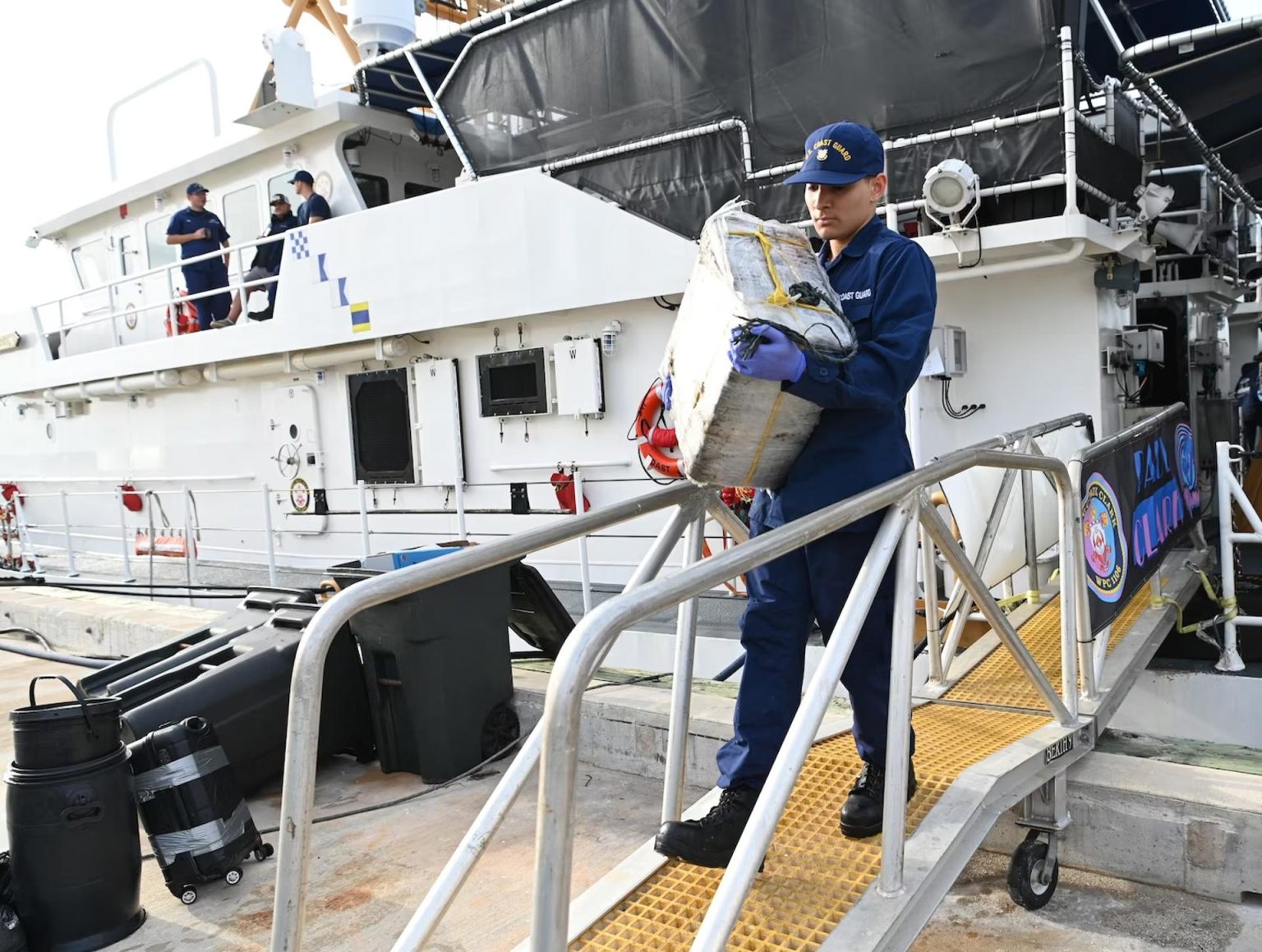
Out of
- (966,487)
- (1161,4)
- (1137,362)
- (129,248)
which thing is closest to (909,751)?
(966,487)

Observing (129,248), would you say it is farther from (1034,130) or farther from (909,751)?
(909,751)

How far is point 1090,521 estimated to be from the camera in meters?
3.47

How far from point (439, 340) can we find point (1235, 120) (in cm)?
634

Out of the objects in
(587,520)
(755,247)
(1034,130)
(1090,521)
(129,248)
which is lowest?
(1090,521)

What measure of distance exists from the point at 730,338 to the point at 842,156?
59 cm

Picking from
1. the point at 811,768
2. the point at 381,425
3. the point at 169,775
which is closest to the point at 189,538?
the point at 381,425

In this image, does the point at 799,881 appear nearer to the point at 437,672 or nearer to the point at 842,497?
the point at 842,497

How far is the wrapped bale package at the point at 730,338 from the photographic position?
212cm

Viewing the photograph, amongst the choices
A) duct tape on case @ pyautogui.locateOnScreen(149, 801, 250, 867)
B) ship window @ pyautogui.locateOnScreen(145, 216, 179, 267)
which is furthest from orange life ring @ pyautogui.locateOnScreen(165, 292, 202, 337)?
duct tape on case @ pyautogui.locateOnScreen(149, 801, 250, 867)

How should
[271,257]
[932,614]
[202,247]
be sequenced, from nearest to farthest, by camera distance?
[932,614]
[271,257]
[202,247]

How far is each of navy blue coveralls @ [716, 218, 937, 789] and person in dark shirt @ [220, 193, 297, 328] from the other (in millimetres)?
8539

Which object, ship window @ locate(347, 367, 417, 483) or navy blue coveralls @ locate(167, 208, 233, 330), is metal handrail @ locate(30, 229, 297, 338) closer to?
navy blue coveralls @ locate(167, 208, 233, 330)

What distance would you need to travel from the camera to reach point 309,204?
967cm

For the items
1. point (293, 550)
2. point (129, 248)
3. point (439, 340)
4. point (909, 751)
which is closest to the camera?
point (909, 751)
